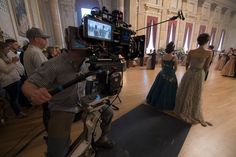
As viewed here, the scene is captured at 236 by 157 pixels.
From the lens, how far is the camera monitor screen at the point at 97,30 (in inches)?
32.9

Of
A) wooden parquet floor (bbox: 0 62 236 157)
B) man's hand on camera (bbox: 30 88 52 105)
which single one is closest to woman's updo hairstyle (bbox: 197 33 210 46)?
wooden parquet floor (bbox: 0 62 236 157)

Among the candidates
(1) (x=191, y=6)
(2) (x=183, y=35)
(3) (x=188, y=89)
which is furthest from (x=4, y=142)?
(1) (x=191, y=6)

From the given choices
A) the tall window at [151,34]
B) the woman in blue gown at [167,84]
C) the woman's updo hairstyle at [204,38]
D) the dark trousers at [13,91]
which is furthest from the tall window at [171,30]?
the dark trousers at [13,91]

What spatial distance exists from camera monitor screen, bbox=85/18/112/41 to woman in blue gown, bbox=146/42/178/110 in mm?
1889

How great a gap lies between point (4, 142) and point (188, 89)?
2.98m

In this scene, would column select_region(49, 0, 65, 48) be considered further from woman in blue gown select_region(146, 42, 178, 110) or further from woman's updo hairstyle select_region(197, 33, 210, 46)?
woman's updo hairstyle select_region(197, 33, 210, 46)

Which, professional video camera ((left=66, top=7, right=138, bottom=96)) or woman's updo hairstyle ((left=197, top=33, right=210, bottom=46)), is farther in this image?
woman's updo hairstyle ((left=197, top=33, right=210, bottom=46))

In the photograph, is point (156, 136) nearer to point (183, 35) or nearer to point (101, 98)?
point (101, 98)

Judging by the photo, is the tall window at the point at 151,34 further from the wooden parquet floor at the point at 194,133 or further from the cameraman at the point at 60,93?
the cameraman at the point at 60,93

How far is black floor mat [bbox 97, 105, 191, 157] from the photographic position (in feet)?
5.48

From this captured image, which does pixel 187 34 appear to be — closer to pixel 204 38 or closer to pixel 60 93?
pixel 204 38

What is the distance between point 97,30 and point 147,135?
1702mm

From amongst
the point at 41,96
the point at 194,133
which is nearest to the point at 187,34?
the point at 194,133

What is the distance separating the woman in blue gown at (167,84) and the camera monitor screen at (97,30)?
1.89 metres
